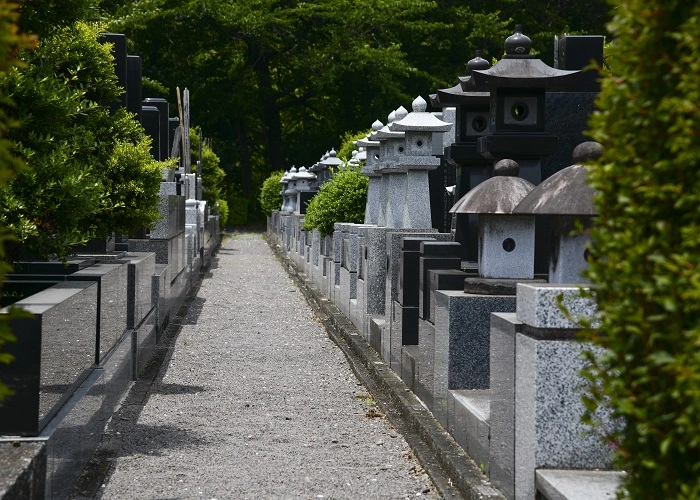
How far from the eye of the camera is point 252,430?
28.9ft

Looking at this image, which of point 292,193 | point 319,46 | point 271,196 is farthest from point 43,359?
point 319,46

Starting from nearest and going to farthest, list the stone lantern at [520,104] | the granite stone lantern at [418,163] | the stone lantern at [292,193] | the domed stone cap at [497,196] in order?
the domed stone cap at [497,196] → the stone lantern at [520,104] → the granite stone lantern at [418,163] → the stone lantern at [292,193]

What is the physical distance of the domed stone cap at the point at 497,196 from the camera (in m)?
7.93

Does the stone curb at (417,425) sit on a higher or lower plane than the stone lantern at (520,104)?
lower

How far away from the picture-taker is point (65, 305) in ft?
21.5

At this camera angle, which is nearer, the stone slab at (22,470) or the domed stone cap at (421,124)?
the stone slab at (22,470)

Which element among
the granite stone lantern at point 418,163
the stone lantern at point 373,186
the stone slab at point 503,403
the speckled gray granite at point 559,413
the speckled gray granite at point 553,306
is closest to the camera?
the speckled gray granite at point 553,306

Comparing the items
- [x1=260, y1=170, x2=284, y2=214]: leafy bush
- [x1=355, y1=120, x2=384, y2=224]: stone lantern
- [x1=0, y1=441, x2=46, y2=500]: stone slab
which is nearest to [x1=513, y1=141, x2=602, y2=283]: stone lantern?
[x1=0, y1=441, x2=46, y2=500]: stone slab

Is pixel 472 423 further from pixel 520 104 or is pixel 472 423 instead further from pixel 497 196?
pixel 520 104

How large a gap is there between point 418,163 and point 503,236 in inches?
208

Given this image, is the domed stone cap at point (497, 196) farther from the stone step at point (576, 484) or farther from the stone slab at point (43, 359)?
the stone step at point (576, 484)

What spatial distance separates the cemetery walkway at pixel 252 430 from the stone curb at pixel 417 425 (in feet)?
0.33

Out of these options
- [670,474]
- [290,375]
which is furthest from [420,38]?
[670,474]

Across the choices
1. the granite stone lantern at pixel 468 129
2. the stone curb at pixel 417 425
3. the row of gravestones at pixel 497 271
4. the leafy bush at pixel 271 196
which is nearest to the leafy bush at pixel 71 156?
the row of gravestones at pixel 497 271
